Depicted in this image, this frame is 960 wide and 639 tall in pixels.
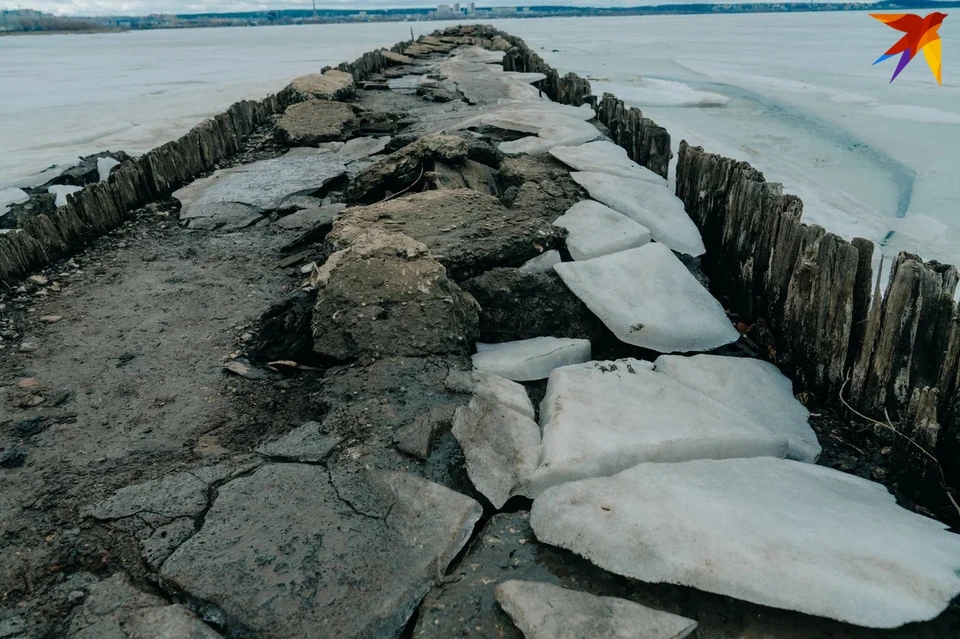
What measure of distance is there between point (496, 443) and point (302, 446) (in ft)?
2.16

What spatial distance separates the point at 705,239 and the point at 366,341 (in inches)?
95.1

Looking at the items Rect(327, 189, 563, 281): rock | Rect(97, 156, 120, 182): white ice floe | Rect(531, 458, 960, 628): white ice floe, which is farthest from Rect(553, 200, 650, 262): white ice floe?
Rect(97, 156, 120, 182): white ice floe

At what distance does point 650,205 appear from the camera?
411 centimetres

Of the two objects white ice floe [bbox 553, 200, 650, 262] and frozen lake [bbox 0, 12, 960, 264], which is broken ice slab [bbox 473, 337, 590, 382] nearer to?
white ice floe [bbox 553, 200, 650, 262]

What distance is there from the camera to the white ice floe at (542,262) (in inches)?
129

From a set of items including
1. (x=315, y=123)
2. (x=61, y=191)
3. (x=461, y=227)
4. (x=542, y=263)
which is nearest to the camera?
(x=542, y=263)

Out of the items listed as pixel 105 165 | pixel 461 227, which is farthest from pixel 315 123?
pixel 461 227

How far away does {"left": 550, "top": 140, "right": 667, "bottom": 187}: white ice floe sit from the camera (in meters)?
4.59

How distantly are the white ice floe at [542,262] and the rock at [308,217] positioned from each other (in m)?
1.70

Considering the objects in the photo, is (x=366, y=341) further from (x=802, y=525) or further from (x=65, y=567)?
(x=802, y=525)

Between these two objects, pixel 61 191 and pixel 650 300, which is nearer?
pixel 650 300

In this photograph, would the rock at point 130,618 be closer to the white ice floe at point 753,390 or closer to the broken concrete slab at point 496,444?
the broken concrete slab at point 496,444

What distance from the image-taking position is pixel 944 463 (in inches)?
84.7

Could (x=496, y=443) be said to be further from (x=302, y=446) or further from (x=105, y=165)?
(x=105, y=165)
